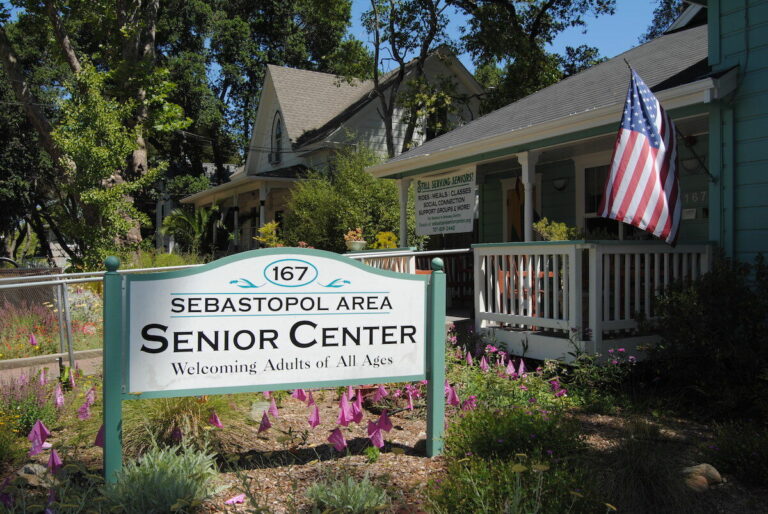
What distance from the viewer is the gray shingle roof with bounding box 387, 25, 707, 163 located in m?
7.60

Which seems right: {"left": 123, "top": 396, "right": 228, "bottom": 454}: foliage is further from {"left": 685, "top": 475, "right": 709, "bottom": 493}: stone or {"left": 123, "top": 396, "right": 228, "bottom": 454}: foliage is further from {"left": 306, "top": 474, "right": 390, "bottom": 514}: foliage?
{"left": 685, "top": 475, "right": 709, "bottom": 493}: stone

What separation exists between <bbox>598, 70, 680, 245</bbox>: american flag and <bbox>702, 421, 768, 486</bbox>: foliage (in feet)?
6.90

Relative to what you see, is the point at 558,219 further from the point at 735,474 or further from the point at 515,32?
the point at 515,32

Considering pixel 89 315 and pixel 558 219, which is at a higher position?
pixel 558 219

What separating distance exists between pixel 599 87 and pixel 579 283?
3929 millimetres

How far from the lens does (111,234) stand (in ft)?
43.0

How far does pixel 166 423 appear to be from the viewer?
411 centimetres

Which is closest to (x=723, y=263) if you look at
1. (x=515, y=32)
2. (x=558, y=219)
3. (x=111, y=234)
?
(x=558, y=219)

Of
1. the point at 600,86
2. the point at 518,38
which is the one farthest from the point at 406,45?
the point at 600,86

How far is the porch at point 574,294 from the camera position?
602 cm

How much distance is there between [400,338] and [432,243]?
10656 mm

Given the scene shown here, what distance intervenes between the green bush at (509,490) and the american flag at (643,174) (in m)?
2.96

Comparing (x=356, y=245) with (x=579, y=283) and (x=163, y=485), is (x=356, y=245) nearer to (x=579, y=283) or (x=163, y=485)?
(x=579, y=283)

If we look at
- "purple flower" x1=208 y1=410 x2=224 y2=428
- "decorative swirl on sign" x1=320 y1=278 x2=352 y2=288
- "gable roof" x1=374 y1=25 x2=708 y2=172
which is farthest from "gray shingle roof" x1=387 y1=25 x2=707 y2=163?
"purple flower" x1=208 y1=410 x2=224 y2=428
